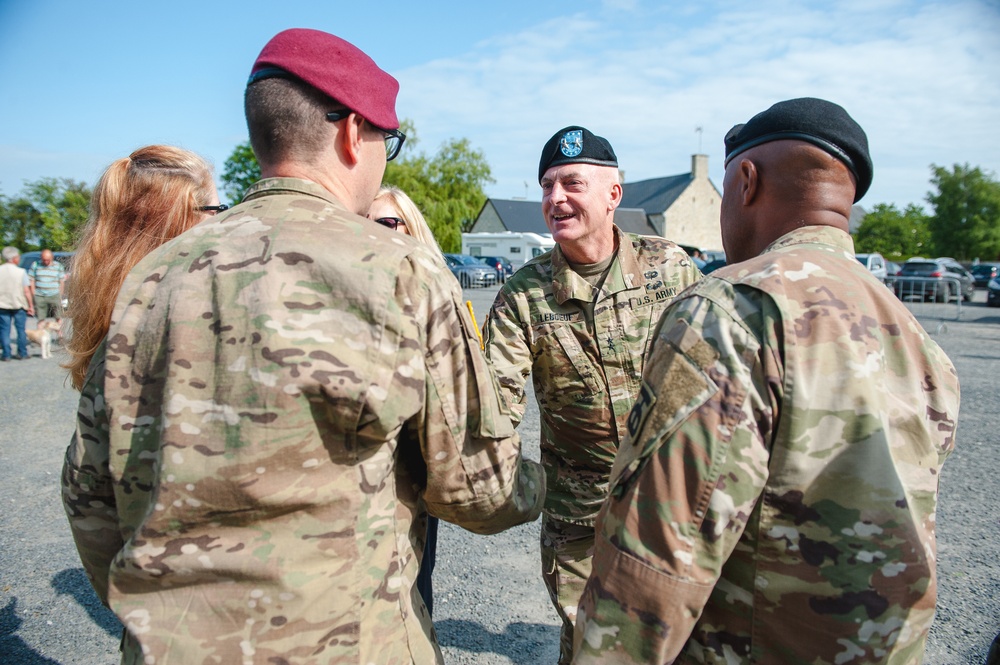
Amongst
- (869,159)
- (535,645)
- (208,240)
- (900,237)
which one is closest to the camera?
(208,240)

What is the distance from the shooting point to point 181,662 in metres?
Result: 1.38

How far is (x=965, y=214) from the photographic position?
4575cm

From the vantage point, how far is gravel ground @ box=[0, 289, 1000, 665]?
136 inches

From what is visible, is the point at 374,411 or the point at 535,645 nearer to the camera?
the point at 374,411

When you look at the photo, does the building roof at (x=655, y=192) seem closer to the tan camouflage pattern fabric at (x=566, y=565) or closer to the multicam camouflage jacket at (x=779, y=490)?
the tan camouflage pattern fabric at (x=566, y=565)

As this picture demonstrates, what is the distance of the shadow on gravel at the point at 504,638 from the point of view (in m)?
3.42

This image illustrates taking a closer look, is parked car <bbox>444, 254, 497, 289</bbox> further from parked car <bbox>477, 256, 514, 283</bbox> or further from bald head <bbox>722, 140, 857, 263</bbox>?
bald head <bbox>722, 140, 857, 263</bbox>

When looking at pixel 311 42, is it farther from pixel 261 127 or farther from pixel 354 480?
pixel 354 480

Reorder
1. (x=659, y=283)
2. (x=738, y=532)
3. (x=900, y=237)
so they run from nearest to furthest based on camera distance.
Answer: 1. (x=738, y=532)
2. (x=659, y=283)
3. (x=900, y=237)

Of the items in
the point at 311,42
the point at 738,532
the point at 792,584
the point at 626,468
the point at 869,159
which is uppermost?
the point at 311,42

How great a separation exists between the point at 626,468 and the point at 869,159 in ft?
3.07

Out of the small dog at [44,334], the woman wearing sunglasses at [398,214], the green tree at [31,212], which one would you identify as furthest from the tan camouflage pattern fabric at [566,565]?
the green tree at [31,212]

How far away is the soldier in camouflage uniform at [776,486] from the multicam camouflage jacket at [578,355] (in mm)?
1433

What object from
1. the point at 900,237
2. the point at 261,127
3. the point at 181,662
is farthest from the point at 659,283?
the point at 900,237
